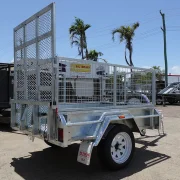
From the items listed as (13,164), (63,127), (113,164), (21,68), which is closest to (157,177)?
(113,164)

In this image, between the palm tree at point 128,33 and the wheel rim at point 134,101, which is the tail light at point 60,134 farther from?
the palm tree at point 128,33

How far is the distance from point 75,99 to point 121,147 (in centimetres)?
127

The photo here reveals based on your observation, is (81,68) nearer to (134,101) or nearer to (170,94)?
Result: (134,101)

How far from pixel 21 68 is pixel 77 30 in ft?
71.9

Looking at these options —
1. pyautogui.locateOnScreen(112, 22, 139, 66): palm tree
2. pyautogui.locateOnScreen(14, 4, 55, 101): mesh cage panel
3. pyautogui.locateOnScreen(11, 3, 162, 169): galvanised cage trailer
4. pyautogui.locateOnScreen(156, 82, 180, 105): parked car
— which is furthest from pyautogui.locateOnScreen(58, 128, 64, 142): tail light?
pyautogui.locateOnScreen(112, 22, 139, 66): palm tree

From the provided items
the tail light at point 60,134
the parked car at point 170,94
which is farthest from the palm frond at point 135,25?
the tail light at point 60,134

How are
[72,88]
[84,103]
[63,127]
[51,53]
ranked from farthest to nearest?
[84,103], [72,88], [51,53], [63,127]

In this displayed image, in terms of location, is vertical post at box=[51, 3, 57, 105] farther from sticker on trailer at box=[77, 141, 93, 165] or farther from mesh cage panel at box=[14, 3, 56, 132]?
sticker on trailer at box=[77, 141, 93, 165]

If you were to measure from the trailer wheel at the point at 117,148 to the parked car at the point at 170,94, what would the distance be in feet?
57.8

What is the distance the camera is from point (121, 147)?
5.31m

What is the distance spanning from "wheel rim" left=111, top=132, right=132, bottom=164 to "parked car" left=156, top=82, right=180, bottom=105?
17615mm

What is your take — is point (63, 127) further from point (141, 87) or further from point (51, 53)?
point (141, 87)

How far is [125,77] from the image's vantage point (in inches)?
247

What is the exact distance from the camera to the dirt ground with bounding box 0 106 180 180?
16.1 ft
